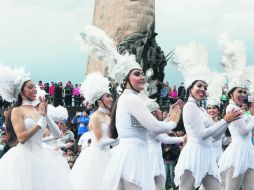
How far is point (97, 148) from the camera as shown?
830 cm

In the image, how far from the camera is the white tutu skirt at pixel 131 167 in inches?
225

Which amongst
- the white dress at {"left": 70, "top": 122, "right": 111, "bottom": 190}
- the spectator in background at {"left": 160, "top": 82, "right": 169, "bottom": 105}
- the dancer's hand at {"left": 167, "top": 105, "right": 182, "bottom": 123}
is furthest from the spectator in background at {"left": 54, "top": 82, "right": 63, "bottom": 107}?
the dancer's hand at {"left": 167, "top": 105, "right": 182, "bottom": 123}

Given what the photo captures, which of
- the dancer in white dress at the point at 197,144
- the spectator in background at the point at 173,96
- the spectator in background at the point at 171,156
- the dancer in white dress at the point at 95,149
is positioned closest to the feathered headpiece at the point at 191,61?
the dancer in white dress at the point at 197,144

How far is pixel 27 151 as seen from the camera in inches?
259

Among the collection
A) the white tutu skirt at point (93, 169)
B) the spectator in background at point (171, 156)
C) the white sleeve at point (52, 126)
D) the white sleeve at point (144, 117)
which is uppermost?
the white sleeve at point (144, 117)

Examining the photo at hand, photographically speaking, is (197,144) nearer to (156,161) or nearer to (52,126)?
(52,126)

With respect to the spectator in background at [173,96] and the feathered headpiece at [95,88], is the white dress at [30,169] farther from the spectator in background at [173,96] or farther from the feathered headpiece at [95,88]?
the spectator in background at [173,96]

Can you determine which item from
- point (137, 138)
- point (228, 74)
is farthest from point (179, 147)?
point (137, 138)

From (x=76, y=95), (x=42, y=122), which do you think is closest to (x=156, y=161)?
(x=42, y=122)

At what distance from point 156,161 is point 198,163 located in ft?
8.51

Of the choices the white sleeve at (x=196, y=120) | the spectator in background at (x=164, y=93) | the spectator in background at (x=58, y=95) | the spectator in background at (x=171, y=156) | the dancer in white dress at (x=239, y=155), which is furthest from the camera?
the spectator in background at (x=164, y=93)

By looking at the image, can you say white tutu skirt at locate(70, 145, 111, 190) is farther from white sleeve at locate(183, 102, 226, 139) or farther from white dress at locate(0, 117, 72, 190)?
white sleeve at locate(183, 102, 226, 139)

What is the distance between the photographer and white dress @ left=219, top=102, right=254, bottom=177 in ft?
25.3

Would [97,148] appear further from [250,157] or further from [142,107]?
[142,107]
